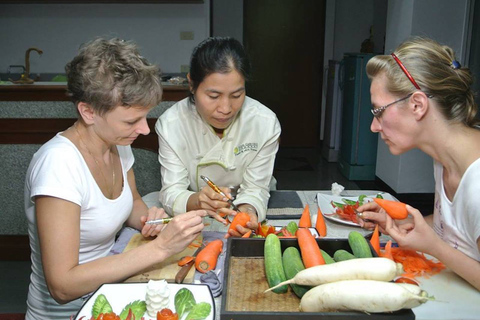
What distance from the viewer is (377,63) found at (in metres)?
1.59

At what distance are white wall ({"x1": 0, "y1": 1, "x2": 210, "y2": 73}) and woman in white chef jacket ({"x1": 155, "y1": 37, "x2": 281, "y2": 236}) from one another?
414 cm

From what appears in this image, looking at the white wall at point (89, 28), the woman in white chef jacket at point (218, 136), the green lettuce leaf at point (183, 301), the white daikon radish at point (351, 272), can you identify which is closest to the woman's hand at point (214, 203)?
the woman in white chef jacket at point (218, 136)

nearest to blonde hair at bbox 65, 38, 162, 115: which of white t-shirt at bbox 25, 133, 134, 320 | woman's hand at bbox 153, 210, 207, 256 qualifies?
white t-shirt at bbox 25, 133, 134, 320

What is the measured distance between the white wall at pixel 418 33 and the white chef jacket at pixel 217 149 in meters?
3.02

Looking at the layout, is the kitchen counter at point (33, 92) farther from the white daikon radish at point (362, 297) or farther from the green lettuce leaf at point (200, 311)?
the white daikon radish at point (362, 297)

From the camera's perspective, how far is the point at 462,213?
1480mm

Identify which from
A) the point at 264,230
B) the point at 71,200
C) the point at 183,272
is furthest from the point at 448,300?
the point at 71,200

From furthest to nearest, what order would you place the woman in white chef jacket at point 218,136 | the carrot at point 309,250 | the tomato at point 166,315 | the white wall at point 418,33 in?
the white wall at point 418,33 < the woman in white chef jacket at point 218,136 < the carrot at point 309,250 < the tomato at point 166,315

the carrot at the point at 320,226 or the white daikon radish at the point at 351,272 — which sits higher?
the white daikon radish at the point at 351,272

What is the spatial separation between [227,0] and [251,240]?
663cm

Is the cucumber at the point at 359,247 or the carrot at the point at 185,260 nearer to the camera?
the cucumber at the point at 359,247

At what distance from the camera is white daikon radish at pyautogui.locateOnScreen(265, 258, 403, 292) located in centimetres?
107

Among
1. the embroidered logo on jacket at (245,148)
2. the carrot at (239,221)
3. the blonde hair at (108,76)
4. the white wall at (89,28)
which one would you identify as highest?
the white wall at (89,28)

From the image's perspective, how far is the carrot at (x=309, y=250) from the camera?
1221 mm
